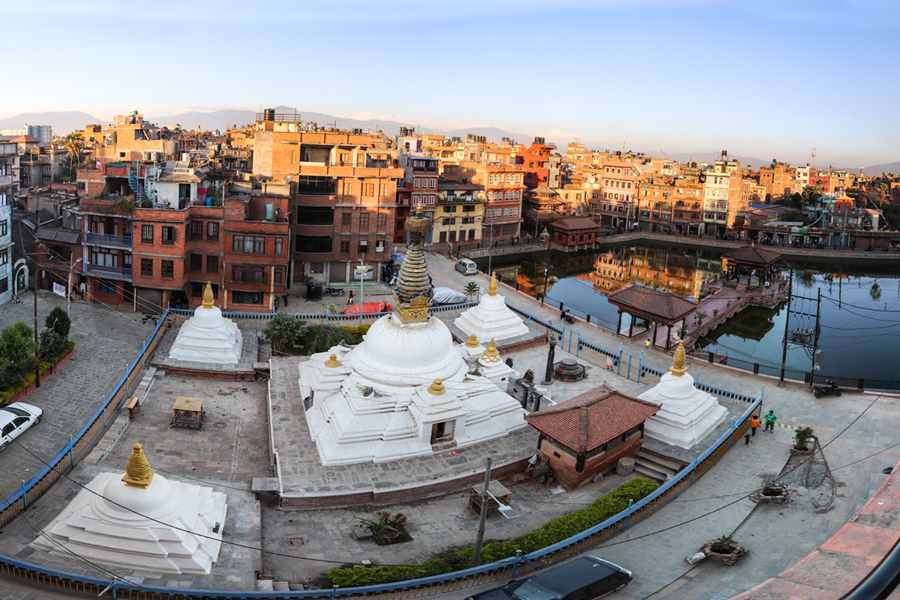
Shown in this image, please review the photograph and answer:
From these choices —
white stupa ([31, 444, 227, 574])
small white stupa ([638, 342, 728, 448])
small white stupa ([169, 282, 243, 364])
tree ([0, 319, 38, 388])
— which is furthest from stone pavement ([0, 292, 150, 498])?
small white stupa ([638, 342, 728, 448])

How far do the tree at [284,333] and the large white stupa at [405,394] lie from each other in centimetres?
613

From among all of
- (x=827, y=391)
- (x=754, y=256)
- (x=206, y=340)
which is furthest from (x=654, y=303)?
(x=754, y=256)

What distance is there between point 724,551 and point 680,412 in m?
8.71

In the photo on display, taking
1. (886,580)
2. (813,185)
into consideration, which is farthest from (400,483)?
(813,185)

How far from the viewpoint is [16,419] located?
27.8 m

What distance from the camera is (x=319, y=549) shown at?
22547mm

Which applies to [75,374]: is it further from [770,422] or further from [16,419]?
[770,422]

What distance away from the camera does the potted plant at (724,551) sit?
22.0 m

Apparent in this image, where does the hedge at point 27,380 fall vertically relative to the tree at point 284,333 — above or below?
below

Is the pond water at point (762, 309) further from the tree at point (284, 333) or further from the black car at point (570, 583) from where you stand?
the black car at point (570, 583)

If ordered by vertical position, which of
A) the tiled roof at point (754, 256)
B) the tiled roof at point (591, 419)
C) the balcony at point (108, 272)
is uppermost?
the tiled roof at point (754, 256)

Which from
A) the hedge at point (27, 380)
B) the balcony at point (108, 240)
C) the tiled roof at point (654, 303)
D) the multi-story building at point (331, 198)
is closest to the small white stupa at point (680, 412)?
the tiled roof at point (654, 303)

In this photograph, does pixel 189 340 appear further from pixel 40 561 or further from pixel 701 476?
pixel 701 476

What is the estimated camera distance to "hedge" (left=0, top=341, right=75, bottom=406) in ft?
96.8
